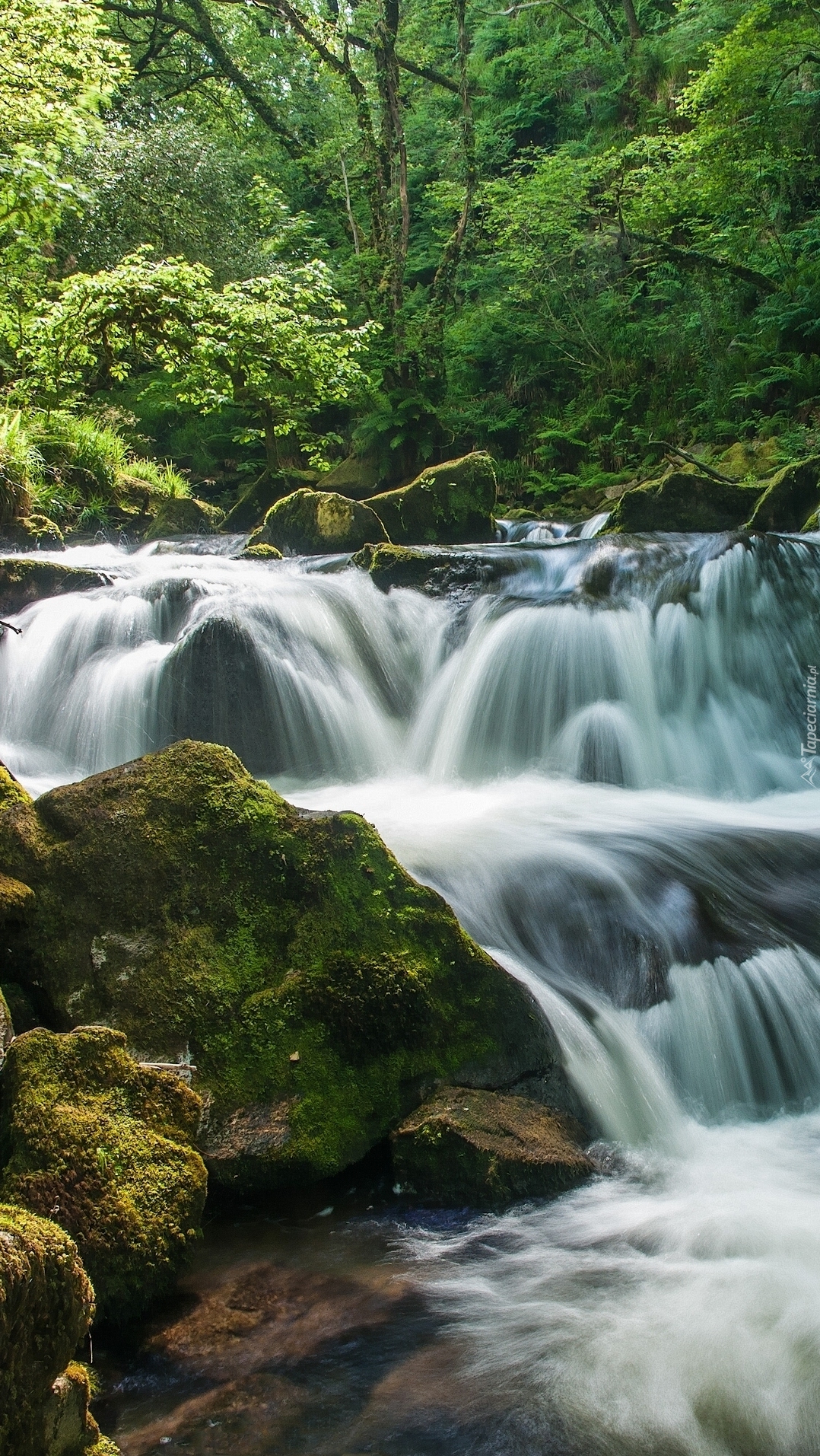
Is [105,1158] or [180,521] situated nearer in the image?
[105,1158]

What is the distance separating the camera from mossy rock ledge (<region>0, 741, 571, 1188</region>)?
3.45 meters

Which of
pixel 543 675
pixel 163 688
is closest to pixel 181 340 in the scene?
pixel 163 688

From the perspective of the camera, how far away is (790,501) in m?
10.8

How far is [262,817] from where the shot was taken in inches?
158

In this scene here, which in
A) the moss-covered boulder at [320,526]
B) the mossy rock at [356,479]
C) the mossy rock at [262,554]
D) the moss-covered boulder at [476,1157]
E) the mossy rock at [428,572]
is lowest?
the moss-covered boulder at [476,1157]

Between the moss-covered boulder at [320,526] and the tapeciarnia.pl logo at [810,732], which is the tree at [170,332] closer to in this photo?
the moss-covered boulder at [320,526]

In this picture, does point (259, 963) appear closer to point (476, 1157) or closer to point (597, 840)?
point (476, 1157)

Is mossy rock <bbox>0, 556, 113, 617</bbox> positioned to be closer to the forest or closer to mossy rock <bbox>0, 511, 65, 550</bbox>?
the forest

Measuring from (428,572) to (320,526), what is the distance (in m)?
2.93

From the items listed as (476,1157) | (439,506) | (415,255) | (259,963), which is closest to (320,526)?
(439,506)

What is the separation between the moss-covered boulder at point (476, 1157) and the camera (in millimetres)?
3303

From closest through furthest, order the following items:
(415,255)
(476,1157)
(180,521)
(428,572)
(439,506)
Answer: (476,1157)
(428,572)
(439,506)
(180,521)
(415,255)

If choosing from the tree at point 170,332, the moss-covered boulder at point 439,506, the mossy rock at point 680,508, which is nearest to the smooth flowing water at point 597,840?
the mossy rock at point 680,508

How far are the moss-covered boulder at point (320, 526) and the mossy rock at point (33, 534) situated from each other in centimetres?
276
